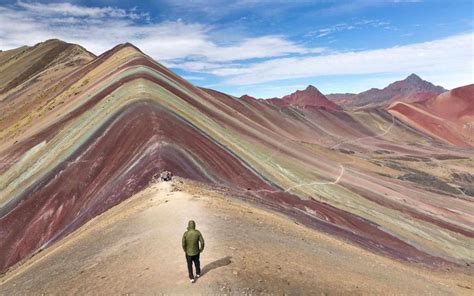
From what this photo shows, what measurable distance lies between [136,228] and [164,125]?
1881 centimetres

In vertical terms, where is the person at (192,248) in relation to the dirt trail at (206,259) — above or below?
above

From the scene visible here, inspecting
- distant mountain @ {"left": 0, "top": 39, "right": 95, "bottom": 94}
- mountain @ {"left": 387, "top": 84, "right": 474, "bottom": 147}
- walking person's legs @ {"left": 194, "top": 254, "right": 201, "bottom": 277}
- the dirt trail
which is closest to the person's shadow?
the dirt trail

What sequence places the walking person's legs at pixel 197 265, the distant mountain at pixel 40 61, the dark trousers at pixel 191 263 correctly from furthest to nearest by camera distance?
the distant mountain at pixel 40 61 → the walking person's legs at pixel 197 265 → the dark trousers at pixel 191 263

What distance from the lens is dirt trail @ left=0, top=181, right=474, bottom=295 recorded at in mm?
12492

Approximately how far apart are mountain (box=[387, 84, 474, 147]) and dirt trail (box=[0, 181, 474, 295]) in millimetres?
146299

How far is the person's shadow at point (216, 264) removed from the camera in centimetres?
1247

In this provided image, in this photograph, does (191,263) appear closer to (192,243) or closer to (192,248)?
(192,248)

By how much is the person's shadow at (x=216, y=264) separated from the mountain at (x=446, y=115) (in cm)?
15654

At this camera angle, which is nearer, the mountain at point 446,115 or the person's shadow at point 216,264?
the person's shadow at point 216,264

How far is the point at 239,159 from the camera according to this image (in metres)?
38.6

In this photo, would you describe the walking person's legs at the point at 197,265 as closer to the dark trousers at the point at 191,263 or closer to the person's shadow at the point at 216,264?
the dark trousers at the point at 191,263

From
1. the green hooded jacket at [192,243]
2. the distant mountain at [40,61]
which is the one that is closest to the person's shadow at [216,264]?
the green hooded jacket at [192,243]

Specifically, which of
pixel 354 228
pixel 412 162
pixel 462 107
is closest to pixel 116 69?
pixel 354 228

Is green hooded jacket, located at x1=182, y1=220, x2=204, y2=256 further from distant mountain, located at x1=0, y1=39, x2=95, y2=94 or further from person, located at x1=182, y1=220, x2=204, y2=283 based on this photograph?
distant mountain, located at x1=0, y1=39, x2=95, y2=94
